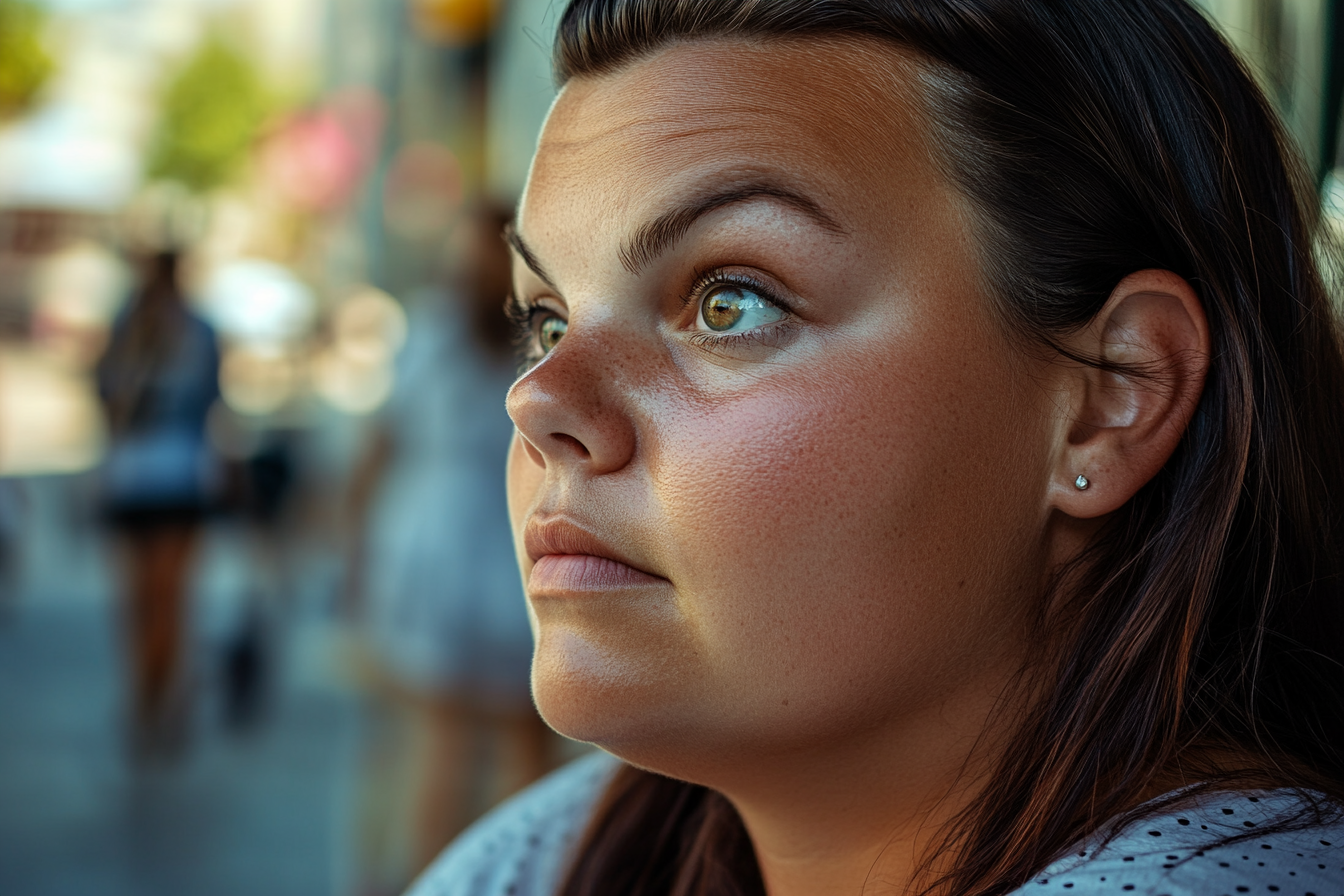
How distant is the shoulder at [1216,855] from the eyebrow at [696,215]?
0.59 meters

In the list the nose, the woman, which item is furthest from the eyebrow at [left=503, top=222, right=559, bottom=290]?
the nose

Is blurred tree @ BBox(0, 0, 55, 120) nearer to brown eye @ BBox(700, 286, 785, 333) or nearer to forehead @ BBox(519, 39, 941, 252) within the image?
forehead @ BBox(519, 39, 941, 252)

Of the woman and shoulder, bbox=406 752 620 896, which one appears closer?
the woman

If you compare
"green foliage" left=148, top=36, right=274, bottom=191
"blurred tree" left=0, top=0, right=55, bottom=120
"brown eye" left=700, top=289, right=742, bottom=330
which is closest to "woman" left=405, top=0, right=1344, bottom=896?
"brown eye" left=700, top=289, right=742, bottom=330

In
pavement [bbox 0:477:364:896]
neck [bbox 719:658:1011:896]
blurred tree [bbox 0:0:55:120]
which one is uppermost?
blurred tree [bbox 0:0:55:120]

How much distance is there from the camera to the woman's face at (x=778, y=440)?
1104 millimetres

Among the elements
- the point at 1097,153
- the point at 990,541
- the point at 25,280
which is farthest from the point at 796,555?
the point at 25,280

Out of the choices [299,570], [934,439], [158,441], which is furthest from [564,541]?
[299,570]

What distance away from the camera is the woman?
1.11 meters

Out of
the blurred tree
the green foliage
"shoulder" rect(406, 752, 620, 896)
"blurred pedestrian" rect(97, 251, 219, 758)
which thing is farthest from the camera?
the green foliage

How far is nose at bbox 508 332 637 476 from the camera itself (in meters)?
1.14

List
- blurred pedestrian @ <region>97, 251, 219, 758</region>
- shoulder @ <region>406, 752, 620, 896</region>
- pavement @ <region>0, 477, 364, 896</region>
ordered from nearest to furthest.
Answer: shoulder @ <region>406, 752, 620, 896</region> < pavement @ <region>0, 477, 364, 896</region> < blurred pedestrian @ <region>97, 251, 219, 758</region>

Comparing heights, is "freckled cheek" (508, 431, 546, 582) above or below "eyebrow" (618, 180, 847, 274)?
below

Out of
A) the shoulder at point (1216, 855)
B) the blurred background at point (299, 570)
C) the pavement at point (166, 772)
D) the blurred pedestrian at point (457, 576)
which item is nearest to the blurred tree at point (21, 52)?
the blurred background at point (299, 570)
